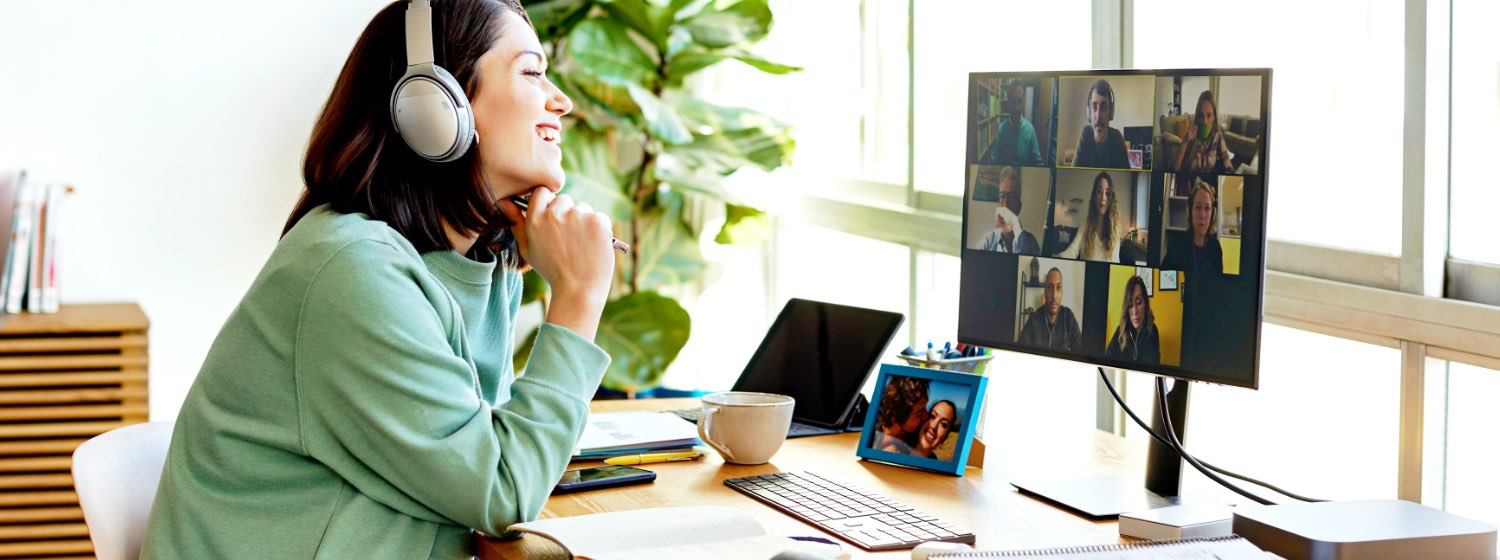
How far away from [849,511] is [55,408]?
2.04 m

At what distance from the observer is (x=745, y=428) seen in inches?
59.9

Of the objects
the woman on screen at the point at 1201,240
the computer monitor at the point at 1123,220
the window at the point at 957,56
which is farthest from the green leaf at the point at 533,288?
the woman on screen at the point at 1201,240

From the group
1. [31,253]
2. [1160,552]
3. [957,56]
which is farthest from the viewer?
[31,253]

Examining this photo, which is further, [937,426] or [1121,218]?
[937,426]

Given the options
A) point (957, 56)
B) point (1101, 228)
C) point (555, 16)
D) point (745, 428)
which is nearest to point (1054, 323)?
point (1101, 228)

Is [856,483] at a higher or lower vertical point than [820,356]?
lower

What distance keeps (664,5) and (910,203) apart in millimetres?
877

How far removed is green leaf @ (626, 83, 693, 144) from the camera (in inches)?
113

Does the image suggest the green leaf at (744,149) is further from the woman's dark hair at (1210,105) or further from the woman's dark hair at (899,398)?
the woman's dark hair at (1210,105)

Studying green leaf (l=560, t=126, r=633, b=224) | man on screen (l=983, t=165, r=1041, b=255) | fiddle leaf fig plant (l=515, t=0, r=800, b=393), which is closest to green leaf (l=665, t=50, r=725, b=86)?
fiddle leaf fig plant (l=515, t=0, r=800, b=393)

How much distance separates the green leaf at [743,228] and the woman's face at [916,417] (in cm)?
161

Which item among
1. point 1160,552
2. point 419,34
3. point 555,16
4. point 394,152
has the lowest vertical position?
point 1160,552

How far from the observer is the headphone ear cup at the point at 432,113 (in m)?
1.27

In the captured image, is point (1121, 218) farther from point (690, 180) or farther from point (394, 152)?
point (690, 180)
